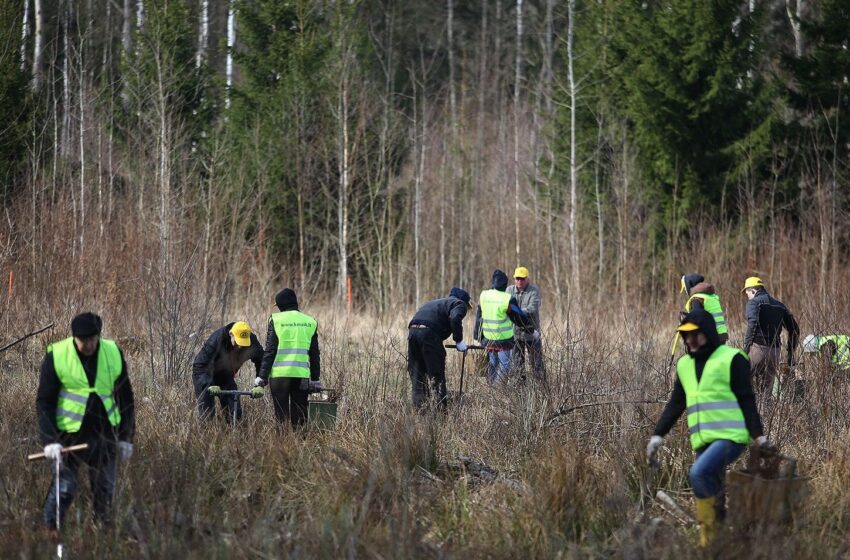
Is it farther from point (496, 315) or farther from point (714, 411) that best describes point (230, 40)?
point (714, 411)

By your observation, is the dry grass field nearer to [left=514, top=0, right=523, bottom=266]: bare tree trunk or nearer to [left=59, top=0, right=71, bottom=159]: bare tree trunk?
[left=59, top=0, right=71, bottom=159]: bare tree trunk

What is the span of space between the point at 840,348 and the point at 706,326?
453cm

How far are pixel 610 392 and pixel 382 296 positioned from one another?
15.4 m

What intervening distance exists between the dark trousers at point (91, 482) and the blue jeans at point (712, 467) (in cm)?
371

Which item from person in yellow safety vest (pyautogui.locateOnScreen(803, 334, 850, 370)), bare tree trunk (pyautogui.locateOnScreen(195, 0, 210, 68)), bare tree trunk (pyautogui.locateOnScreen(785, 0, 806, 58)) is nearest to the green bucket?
person in yellow safety vest (pyautogui.locateOnScreen(803, 334, 850, 370))

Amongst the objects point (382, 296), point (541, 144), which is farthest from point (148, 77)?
point (541, 144)

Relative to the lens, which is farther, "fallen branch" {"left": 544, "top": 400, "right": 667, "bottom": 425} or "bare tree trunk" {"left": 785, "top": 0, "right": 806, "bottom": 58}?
"bare tree trunk" {"left": 785, "top": 0, "right": 806, "bottom": 58}

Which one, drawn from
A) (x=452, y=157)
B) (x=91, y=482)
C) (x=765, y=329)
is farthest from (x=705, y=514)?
(x=452, y=157)

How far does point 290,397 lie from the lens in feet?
35.5

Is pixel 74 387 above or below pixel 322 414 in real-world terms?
above

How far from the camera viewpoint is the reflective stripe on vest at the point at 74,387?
7.33 metres

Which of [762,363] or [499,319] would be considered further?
[499,319]

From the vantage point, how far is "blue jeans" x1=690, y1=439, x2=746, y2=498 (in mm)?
7336

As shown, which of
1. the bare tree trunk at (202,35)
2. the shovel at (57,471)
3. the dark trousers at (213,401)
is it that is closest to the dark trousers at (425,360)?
the dark trousers at (213,401)
